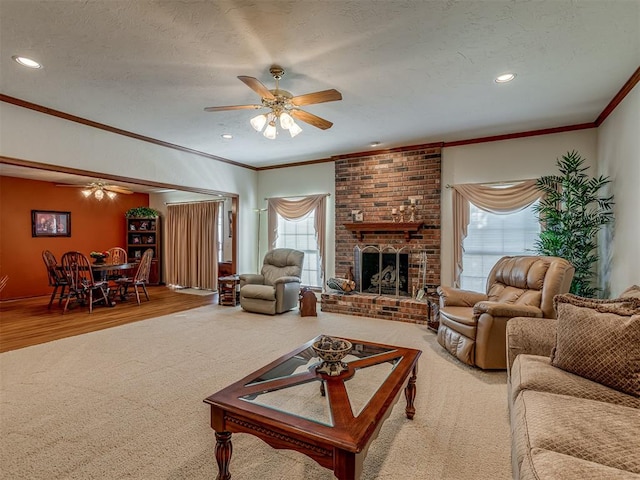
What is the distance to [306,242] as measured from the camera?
6426 millimetres

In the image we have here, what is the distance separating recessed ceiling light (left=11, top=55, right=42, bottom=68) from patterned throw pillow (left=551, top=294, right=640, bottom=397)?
4.29 metres

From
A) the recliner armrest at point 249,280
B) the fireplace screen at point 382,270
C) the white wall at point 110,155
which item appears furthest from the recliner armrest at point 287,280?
the white wall at point 110,155

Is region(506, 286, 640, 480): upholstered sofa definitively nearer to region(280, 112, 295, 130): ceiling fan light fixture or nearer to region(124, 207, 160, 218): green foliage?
region(280, 112, 295, 130): ceiling fan light fixture

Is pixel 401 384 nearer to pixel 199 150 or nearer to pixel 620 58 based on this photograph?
pixel 620 58

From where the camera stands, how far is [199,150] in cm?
543

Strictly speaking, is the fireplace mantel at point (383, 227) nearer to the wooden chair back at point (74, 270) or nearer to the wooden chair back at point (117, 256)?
the wooden chair back at point (74, 270)

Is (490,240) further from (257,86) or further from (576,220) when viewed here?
(257,86)

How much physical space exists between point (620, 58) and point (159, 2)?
11.4 feet

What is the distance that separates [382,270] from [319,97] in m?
3.50

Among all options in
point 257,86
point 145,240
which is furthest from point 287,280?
point 145,240

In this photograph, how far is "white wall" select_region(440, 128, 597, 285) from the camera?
4.24m

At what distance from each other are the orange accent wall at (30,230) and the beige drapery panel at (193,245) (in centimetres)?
146

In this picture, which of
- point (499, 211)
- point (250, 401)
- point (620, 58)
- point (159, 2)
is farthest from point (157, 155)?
point (620, 58)

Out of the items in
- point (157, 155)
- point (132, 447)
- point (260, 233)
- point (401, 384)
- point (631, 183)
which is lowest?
point (132, 447)
